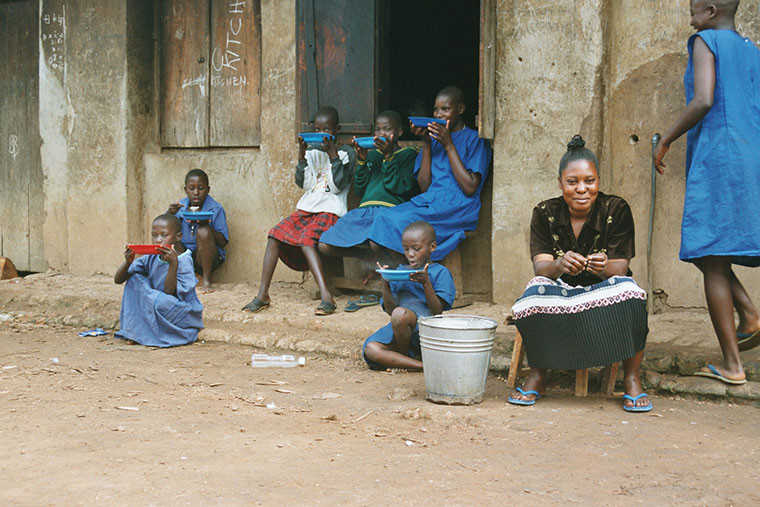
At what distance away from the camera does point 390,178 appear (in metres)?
5.43

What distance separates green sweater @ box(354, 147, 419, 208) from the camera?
540 centimetres

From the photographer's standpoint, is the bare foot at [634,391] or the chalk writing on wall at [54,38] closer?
the bare foot at [634,391]

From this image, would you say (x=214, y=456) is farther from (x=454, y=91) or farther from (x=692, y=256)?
(x=454, y=91)

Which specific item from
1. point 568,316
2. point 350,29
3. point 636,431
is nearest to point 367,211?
point 350,29

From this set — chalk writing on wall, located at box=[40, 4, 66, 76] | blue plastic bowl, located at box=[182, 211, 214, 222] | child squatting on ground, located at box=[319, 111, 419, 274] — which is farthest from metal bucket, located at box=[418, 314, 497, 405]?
chalk writing on wall, located at box=[40, 4, 66, 76]

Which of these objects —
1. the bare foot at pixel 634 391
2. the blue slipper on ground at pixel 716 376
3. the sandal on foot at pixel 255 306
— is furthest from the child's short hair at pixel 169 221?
the blue slipper on ground at pixel 716 376

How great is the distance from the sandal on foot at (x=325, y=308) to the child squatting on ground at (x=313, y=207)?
108 millimetres

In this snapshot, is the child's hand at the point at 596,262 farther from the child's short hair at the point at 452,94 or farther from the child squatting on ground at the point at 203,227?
the child squatting on ground at the point at 203,227

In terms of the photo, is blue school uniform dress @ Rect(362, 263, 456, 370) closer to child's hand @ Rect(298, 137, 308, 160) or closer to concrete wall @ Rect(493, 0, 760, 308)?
concrete wall @ Rect(493, 0, 760, 308)

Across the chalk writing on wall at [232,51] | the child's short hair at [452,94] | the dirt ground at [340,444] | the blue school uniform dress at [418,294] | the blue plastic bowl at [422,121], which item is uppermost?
the chalk writing on wall at [232,51]

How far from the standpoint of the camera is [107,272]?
6863 millimetres

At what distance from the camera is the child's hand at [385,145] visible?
5148 millimetres

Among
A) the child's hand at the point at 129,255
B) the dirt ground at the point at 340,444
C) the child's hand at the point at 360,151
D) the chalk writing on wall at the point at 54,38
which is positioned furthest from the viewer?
the chalk writing on wall at the point at 54,38

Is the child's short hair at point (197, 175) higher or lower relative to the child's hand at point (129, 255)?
higher
